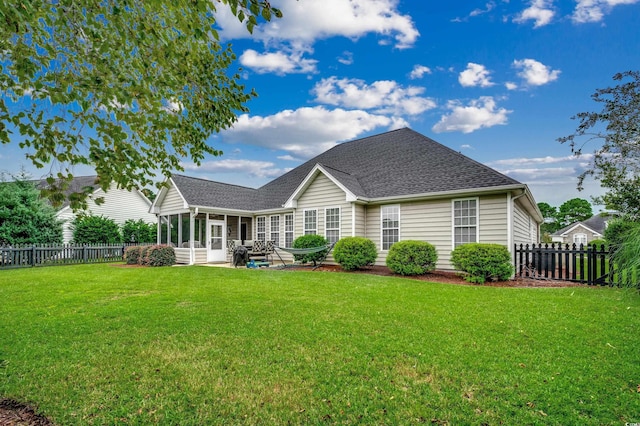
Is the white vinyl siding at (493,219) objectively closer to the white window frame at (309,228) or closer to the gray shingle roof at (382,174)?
the gray shingle roof at (382,174)

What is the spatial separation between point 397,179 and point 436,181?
194 centimetres

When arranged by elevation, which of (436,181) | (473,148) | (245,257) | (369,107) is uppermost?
(369,107)

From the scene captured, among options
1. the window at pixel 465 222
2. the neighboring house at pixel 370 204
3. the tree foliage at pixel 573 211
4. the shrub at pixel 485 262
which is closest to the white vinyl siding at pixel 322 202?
the neighboring house at pixel 370 204

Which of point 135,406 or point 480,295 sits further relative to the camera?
point 480,295

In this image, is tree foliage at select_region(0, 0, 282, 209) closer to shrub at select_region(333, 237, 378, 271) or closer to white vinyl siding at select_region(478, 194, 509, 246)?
shrub at select_region(333, 237, 378, 271)

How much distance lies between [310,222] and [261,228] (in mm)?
4236

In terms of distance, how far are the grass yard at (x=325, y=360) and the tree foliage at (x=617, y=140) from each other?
33.3ft

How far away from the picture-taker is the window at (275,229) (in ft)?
54.4

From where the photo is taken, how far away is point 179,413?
2459mm

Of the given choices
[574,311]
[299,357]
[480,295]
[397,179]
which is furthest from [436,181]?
[299,357]

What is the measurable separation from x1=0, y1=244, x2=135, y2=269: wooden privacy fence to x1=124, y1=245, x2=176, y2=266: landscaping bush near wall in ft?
9.20

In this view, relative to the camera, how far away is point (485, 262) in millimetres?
9125

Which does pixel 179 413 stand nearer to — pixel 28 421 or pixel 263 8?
pixel 28 421

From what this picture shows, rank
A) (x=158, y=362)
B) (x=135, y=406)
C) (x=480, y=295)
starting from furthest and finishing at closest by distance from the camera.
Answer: (x=480, y=295) < (x=158, y=362) < (x=135, y=406)
